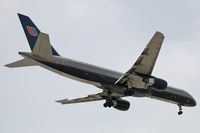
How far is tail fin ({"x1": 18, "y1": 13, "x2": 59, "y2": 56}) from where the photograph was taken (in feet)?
208

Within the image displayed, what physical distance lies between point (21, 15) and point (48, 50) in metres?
5.44

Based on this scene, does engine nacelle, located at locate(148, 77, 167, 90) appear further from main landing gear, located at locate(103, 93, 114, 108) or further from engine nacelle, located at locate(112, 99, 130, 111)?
engine nacelle, located at locate(112, 99, 130, 111)

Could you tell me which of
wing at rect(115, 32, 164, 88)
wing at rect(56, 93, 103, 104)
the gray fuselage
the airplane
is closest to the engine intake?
the airplane

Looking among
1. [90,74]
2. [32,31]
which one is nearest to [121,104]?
[90,74]

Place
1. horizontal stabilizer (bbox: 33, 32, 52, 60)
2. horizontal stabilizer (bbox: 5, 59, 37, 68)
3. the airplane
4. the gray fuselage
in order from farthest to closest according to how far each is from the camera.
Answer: the gray fuselage < horizontal stabilizer (bbox: 5, 59, 37, 68) < the airplane < horizontal stabilizer (bbox: 33, 32, 52, 60)

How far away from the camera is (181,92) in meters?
70.4

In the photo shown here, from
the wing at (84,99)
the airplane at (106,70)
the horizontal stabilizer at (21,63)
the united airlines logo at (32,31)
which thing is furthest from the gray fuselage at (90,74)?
the wing at (84,99)

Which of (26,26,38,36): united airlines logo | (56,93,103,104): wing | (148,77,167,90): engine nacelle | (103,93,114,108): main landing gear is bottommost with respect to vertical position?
(56,93,103,104): wing

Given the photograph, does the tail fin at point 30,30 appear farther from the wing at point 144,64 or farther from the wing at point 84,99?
the wing at point 84,99

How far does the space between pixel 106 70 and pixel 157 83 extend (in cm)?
562

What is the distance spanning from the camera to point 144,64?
201 ft

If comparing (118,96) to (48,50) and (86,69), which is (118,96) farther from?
(48,50)

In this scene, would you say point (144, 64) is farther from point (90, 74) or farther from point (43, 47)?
point (43, 47)

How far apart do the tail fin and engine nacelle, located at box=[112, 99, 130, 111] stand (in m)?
11.4
